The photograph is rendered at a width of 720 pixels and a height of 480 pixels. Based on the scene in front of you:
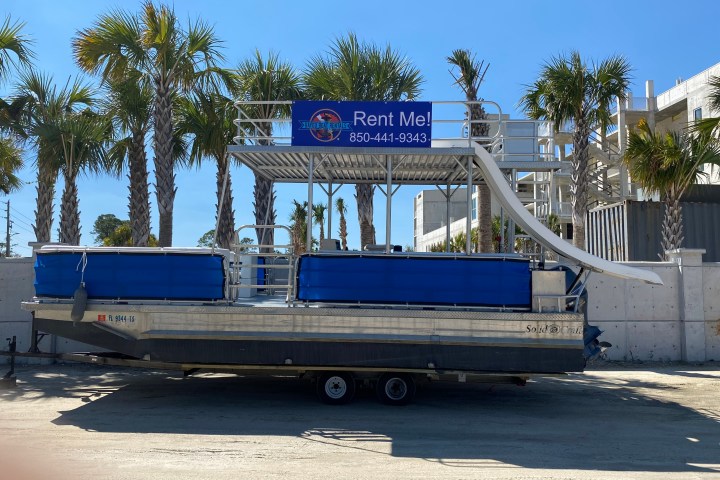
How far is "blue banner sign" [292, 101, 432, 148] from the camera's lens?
925cm

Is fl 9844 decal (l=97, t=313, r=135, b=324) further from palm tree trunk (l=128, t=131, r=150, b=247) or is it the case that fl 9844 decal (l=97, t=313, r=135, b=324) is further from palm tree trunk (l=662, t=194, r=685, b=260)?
palm tree trunk (l=662, t=194, r=685, b=260)

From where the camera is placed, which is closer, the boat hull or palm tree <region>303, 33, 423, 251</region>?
the boat hull

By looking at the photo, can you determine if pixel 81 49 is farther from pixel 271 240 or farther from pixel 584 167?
pixel 584 167

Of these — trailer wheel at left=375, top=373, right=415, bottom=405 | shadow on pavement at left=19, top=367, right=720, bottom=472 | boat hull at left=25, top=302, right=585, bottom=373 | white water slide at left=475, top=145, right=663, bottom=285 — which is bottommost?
shadow on pavement at left=19, top=367, right=720, bottom=472

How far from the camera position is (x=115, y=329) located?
887 centimetres

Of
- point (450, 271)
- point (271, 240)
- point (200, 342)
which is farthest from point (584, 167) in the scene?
point (200, 342)

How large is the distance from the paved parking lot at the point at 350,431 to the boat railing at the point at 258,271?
1638 millimetres

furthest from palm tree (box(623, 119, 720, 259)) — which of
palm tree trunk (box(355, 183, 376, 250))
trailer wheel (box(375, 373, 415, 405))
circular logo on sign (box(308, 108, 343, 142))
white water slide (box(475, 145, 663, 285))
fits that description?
circular logo on sign (box(308, 108, 343, 142))

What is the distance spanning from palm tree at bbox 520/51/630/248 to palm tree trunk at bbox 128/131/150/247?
10.6 metres

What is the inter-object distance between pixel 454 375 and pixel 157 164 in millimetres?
9845

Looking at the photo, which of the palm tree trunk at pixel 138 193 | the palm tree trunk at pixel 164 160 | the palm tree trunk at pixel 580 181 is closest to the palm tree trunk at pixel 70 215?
the palm tree trunk at pixel 138 193

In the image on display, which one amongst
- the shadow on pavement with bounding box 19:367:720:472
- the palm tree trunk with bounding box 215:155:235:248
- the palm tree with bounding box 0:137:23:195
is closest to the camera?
the shadow on pavement with bounding box 19:367:720:472

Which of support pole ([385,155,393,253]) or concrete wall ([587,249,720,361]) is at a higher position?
support pole ([385,155,393,253])

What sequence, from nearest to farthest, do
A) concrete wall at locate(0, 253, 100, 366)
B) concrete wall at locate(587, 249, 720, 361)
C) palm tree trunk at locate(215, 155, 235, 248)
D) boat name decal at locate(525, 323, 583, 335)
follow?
boat name decal at locate(525, 323, 583, 335) → concrete wall at locate(0, 253, 100, 366) → concrete wall at locate(587, 249, 720, 361) → palm tree trunk at locate(215, 155, 235, 248)
